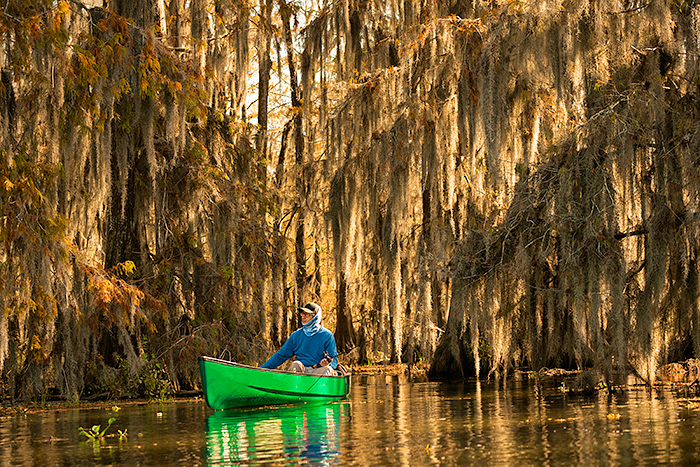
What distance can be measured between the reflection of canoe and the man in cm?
38

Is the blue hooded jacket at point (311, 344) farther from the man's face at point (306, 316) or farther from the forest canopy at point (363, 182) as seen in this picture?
the forest canopy at point (363, 182)

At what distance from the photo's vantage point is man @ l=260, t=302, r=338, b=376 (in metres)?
12.2

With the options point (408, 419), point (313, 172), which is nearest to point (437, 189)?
point (313, 172)

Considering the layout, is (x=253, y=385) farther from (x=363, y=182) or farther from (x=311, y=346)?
(x=363, y=182)

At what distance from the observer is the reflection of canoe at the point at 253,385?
35.5 feet

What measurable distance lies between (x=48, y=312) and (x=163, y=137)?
14.1ft

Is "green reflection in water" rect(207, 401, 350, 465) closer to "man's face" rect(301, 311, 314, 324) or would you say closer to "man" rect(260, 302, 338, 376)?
"man" rect(260, 302, 338, 376)

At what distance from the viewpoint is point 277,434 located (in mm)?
8164

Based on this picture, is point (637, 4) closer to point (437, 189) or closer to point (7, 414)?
point (437, 189)

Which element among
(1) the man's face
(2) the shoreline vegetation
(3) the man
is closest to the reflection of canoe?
(3) the man

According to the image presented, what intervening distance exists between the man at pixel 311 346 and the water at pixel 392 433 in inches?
25.1

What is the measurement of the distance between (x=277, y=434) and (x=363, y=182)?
8793 millimetres

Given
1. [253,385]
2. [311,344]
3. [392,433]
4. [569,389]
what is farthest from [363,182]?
[392,433]

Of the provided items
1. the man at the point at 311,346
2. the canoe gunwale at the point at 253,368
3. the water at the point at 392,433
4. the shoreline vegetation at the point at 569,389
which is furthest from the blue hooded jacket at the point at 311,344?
the shoreline vegetation at the point at 569,389
